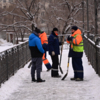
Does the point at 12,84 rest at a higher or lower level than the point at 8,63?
lower

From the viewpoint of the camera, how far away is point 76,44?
34.6 feet

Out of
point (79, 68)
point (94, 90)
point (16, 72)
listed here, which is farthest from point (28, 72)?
point (94, 90)

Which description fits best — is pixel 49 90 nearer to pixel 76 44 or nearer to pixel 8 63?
pixel 8 63

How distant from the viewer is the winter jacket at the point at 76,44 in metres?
10.4

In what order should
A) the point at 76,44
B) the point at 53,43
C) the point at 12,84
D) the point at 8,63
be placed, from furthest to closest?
1. the point at 53,43
2. the point at 76,44
3. the point at 8,63
4. the point at 12,84

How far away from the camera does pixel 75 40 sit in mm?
10328

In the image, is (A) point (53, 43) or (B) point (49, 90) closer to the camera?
(B) point (49, 90)

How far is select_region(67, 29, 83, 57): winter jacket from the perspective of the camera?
34.0ft

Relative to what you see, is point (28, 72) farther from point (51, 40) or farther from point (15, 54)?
point (51, 40)

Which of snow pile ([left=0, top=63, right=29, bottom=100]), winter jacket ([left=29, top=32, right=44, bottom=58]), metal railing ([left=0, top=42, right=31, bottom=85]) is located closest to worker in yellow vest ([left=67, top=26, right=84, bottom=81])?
winter jacket ([left=29, top=32, right=44, bottom=58])

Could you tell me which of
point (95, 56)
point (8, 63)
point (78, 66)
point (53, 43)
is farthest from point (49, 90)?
point (95, 56)

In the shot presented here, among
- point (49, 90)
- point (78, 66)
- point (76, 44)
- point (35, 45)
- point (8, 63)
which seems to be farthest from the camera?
point (78, 66)

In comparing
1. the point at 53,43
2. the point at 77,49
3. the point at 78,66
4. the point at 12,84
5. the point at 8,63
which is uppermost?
the point at 53,43

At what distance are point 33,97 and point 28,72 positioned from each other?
16.8 feet
